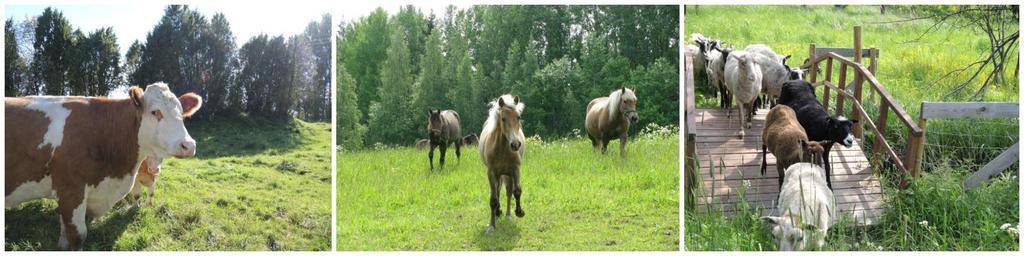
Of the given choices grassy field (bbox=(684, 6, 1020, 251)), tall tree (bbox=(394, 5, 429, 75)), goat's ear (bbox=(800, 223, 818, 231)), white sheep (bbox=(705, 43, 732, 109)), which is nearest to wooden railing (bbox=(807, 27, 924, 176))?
grassy field (bbox=(684, 6, 1020, 251))

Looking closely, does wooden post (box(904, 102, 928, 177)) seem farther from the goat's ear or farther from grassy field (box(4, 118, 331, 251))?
grassy field (box(4, 118, 331, 251))

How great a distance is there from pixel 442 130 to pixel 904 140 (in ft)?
15.5

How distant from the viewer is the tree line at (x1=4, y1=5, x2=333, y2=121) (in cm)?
477

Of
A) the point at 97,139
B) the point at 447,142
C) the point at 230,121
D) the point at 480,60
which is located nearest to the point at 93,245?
the point at 97,139

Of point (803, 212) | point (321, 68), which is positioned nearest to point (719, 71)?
point (803, 212)

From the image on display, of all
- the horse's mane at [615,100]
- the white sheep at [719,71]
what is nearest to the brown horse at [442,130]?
the horse's mane at [615,100]

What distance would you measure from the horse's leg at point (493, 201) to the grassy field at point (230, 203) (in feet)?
3.33

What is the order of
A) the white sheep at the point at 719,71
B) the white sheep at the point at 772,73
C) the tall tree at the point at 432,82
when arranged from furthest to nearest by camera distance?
the white sheep at the point at 719,71
the white sheep at the point at 772,73
the tall tree at the point at 432,82

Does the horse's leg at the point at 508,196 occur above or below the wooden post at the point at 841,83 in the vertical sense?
below

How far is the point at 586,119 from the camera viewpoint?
5.48 metres

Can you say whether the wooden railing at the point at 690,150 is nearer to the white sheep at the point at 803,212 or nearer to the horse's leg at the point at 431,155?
the white sheep at the point at 803,212

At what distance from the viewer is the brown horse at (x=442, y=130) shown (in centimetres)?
550

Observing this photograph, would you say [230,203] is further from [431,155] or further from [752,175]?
[752,175]

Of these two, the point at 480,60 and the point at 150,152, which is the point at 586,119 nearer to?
the point at 480,60
